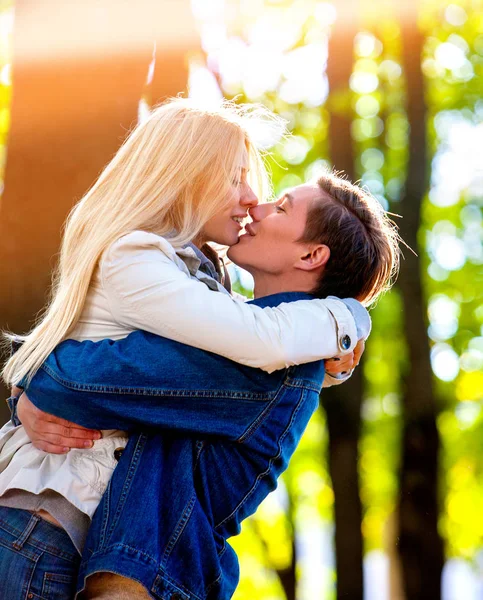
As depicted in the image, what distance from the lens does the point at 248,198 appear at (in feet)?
8.80

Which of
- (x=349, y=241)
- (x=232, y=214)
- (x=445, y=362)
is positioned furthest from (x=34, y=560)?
(x=445, y=362)

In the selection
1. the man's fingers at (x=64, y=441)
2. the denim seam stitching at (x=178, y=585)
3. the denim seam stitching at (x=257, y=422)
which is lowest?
the denim seam stitching at (x=178, y=585)

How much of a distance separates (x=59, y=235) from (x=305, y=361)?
7.60 feet

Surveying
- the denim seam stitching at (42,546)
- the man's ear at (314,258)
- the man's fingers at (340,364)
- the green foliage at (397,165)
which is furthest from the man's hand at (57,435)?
the green foliage at (397,165)

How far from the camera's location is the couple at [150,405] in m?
2.10

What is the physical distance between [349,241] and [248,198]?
0.37 m

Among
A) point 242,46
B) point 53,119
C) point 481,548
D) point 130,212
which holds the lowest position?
point 481,548

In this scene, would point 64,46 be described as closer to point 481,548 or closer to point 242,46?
point 242,46

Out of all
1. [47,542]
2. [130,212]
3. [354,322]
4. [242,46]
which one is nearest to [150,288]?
[130,212]

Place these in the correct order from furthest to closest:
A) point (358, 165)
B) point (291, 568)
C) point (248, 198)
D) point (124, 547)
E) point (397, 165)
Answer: point (291, 568) → point (397, 165) → point (358, 165) → point (248, 198) → point (124, 547)

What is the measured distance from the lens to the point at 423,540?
22.7ft

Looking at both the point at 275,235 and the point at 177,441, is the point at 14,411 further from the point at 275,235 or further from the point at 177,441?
the point at 275,235

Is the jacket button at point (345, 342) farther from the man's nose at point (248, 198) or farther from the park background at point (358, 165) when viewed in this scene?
the park background at point (358, 165)

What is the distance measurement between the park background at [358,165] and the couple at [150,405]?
1.98 meters
